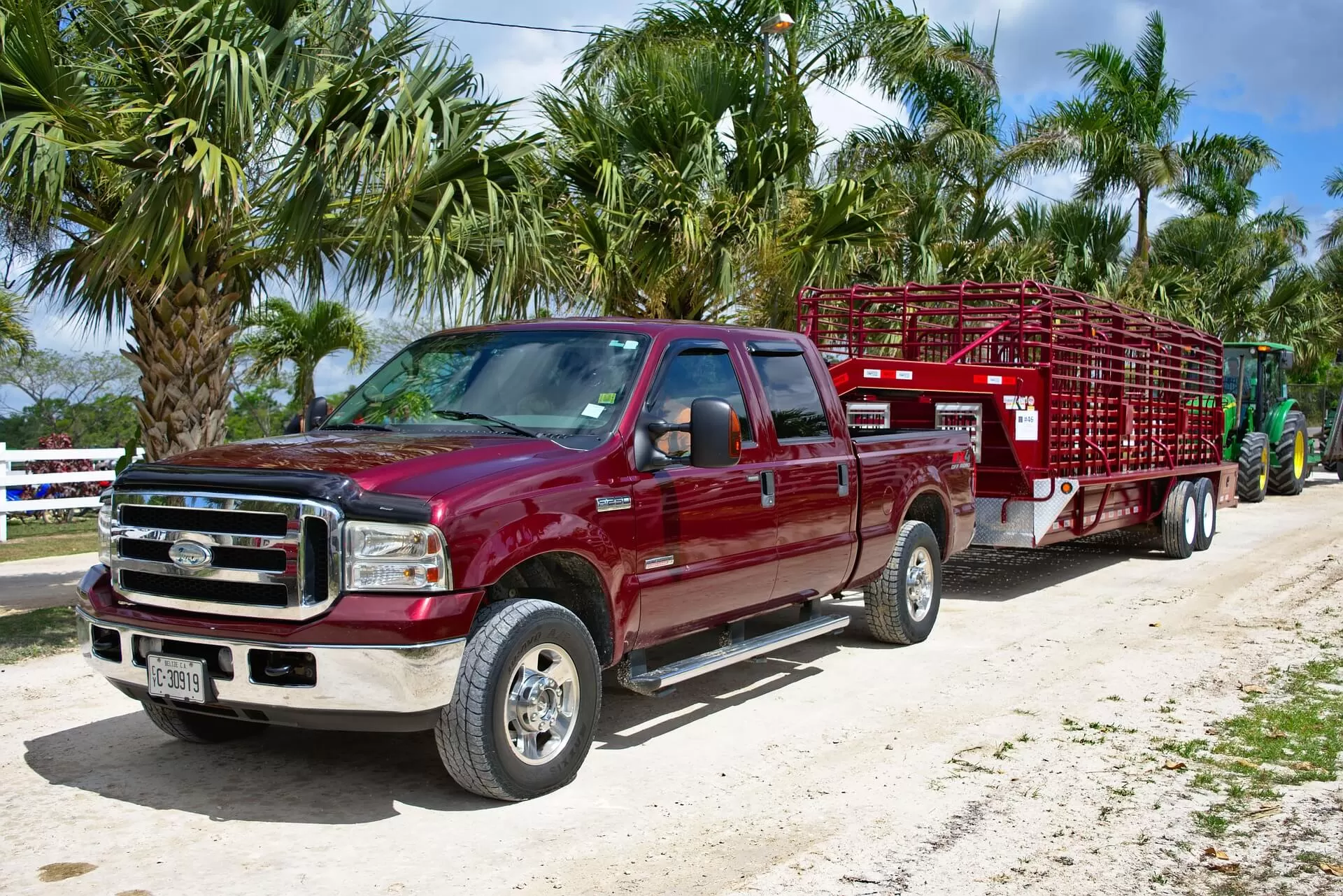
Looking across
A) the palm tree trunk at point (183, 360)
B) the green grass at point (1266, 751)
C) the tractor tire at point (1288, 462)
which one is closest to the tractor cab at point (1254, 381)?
the tractor tire at point (1288, 462)

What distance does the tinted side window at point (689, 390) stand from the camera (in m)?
6.07

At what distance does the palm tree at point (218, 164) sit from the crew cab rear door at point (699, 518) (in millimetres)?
2910

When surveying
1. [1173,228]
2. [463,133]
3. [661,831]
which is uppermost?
[1173,228]

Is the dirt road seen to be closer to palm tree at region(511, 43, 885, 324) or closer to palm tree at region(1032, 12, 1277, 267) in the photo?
palm tree at region(511, 43, 885, 324)

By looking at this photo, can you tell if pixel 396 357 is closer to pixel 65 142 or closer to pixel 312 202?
pixel 312 202

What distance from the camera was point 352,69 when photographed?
8203mm

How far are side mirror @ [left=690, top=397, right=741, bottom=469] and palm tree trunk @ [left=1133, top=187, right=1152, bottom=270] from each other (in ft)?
81.1

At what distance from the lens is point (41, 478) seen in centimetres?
1698

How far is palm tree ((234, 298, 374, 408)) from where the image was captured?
24562 millimetres

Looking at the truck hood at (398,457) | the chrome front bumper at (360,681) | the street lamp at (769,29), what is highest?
the street lamp at (769,29)

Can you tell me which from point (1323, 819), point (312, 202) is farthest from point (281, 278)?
point (1323, 819)

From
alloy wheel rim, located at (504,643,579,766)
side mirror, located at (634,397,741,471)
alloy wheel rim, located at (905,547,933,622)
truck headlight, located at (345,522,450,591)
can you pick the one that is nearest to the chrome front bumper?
truck headlight, located at (345,522,450,591)

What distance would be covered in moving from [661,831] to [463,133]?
556 cm

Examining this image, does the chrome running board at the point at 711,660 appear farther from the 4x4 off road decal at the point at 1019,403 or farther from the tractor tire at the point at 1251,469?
the tractor tire at the point at 1251,469
